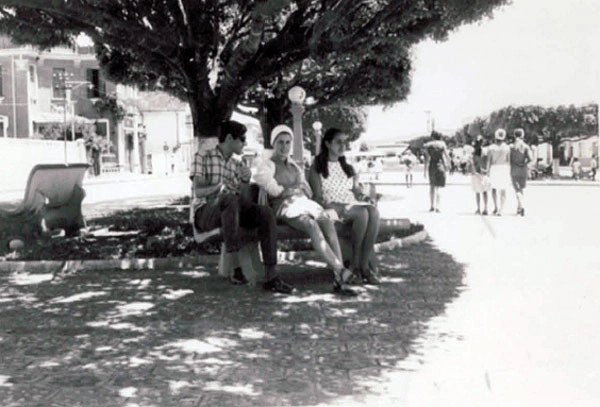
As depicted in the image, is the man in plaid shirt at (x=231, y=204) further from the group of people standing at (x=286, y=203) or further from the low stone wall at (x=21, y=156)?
the low stone wall at (x=21, y=156)

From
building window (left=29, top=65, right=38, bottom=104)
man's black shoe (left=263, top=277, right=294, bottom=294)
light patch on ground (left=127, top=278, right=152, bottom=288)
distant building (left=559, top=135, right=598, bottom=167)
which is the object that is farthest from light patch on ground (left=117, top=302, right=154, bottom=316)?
building window (left=29, top=65, right=38, bottom=104)

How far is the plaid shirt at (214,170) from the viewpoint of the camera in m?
7.57

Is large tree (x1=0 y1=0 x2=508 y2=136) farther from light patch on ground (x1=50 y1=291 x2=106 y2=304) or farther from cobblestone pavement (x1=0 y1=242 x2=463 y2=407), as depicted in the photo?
light patch on ground (x1=50 y1=291 x2=106 y2=304)

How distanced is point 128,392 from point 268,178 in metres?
3.58

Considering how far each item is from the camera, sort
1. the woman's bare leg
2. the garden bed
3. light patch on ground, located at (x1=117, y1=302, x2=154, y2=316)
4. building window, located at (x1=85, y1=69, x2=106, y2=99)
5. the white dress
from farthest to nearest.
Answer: building window, located at (x1=85, y1=69, x2=106, y2=99) → the white dress → the garden bed → the woman's bare leg → light patch on ground, located at (x1=117, y1=302, x2=154, y2=316)

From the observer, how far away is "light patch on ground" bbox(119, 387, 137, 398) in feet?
13.4

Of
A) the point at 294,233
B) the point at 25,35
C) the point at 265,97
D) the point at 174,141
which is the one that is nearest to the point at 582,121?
the point at 265,97

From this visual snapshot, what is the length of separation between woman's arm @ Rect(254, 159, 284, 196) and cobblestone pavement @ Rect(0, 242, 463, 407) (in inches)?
36.5

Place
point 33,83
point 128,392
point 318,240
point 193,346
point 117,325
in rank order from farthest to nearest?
point 33,83
point 318,240
point 117,325
point 193,346
point 128,392

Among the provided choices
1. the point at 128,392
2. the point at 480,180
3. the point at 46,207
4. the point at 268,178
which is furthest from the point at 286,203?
the point at 480,180

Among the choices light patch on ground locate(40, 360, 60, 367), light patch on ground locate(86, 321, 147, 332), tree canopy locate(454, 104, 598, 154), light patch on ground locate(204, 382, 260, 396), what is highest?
tree canopy locate(454, 104, 598, 154)

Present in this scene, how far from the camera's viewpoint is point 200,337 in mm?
5426

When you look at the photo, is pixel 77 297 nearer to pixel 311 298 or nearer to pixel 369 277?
pixel 311 298

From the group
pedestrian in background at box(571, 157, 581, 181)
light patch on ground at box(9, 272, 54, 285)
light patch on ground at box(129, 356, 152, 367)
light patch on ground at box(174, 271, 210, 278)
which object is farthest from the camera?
pedestrian in background at box(571, 157, 581, 181)
